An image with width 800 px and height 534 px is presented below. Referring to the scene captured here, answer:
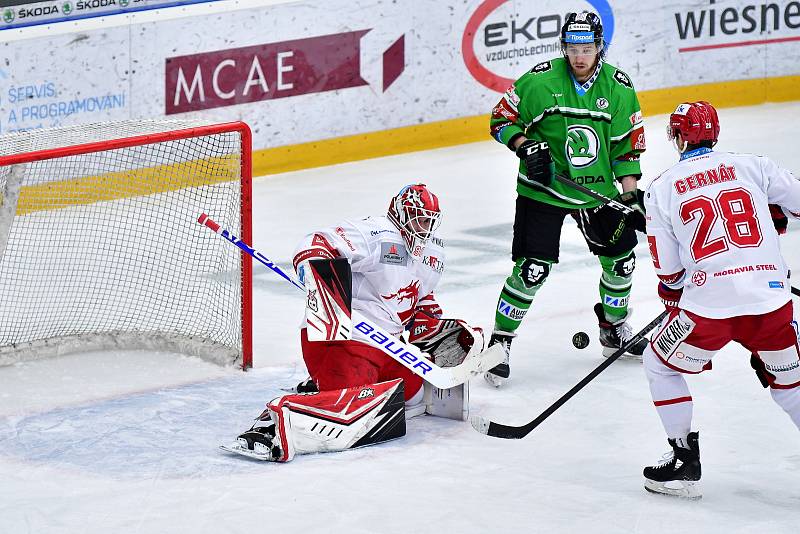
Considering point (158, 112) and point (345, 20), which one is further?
point (345, 20)

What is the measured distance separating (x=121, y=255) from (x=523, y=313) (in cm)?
170

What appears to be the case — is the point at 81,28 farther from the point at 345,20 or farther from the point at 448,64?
A: the point at 448,64

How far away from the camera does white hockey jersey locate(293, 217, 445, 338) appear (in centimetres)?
439

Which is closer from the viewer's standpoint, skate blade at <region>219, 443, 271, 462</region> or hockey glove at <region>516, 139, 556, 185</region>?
skate blade at <region>219, 443, 271, 462</region>

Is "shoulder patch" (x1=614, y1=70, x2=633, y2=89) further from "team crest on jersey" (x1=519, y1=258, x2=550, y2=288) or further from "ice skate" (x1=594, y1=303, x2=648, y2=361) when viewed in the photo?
"ice skate" (x1=594, y1=303, x2=648, y2=361)

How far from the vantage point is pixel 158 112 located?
810 centimetres

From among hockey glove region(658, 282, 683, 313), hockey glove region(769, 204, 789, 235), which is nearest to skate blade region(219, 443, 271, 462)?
hockey glove region(658, 282, 683, 313)

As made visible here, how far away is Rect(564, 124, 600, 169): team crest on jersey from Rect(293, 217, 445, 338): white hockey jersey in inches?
28.6

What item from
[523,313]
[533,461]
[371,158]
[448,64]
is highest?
[448,64]

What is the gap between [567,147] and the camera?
5137mm

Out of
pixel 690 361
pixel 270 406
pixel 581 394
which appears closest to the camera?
pixel 690 361

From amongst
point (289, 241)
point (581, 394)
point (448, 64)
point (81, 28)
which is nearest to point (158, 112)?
point (81, 28)

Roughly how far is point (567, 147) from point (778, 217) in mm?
1327

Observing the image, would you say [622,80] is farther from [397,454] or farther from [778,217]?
[397,454]
